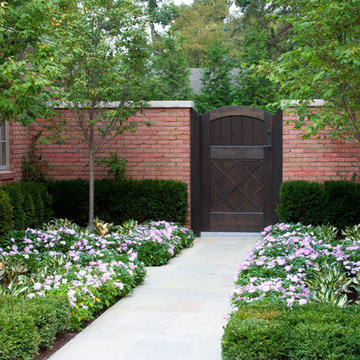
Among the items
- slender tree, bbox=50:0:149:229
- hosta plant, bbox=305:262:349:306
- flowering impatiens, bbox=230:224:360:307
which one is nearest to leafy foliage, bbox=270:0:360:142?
flowering impatiens, bbox=230:224:360:307

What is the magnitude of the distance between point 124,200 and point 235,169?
7.07ft

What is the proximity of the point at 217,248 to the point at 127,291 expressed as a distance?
3508 mm

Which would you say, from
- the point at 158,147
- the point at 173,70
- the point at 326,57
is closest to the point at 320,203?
the point at 158,147

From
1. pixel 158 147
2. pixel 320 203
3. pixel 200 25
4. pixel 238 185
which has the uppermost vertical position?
pixel 200 25

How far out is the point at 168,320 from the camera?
5.61 meters

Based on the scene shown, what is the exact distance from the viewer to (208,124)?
37.2 ft

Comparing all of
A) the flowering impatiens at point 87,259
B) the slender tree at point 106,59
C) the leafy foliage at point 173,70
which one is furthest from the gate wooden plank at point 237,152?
the leafy foliage at point 173,70

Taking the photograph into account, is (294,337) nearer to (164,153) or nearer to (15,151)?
(164,153)

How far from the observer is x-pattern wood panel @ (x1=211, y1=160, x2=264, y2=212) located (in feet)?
36.8

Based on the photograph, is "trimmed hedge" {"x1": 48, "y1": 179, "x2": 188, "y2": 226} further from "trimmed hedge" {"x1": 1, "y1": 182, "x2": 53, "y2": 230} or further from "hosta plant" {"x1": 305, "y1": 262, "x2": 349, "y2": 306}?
"hosta plant" {"x1": 305, "y1": 262, "x2": 349, "y2": 306}

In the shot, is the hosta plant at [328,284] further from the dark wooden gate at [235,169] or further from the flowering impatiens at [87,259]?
the dark wooden gate at [235,169]

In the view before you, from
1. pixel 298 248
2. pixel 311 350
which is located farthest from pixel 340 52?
pixel 311 350

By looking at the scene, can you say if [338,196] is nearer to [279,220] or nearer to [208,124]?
[279,220]

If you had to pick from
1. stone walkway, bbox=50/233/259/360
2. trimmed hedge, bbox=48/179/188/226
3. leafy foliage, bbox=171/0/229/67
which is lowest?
stone walkway, bbox=50/233/259/360
